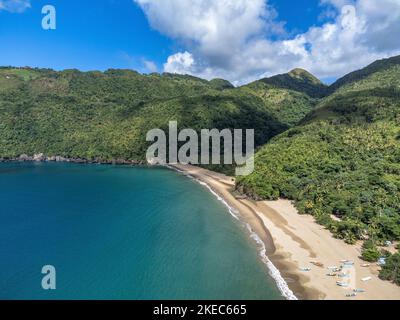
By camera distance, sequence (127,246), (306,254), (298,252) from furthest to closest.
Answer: (127,246) → (298,252) → (306,254)

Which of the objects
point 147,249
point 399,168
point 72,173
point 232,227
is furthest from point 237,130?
point 147,249

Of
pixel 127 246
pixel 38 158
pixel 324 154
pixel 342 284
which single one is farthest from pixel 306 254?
pixel 38 158

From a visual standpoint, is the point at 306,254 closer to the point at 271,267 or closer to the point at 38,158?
the point at 271,267

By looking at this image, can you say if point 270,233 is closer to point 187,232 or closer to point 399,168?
point 187,232

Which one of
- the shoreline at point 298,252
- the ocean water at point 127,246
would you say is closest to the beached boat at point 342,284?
the shoreline at point 298,252

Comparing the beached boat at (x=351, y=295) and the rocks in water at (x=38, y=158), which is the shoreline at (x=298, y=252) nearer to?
the beached boat at (x=351, y=295)

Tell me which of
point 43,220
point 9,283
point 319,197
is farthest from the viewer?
point 319,197

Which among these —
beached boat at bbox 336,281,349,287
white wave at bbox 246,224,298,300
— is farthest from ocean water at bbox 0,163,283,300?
beached boat at bbox 336,281,349,287
